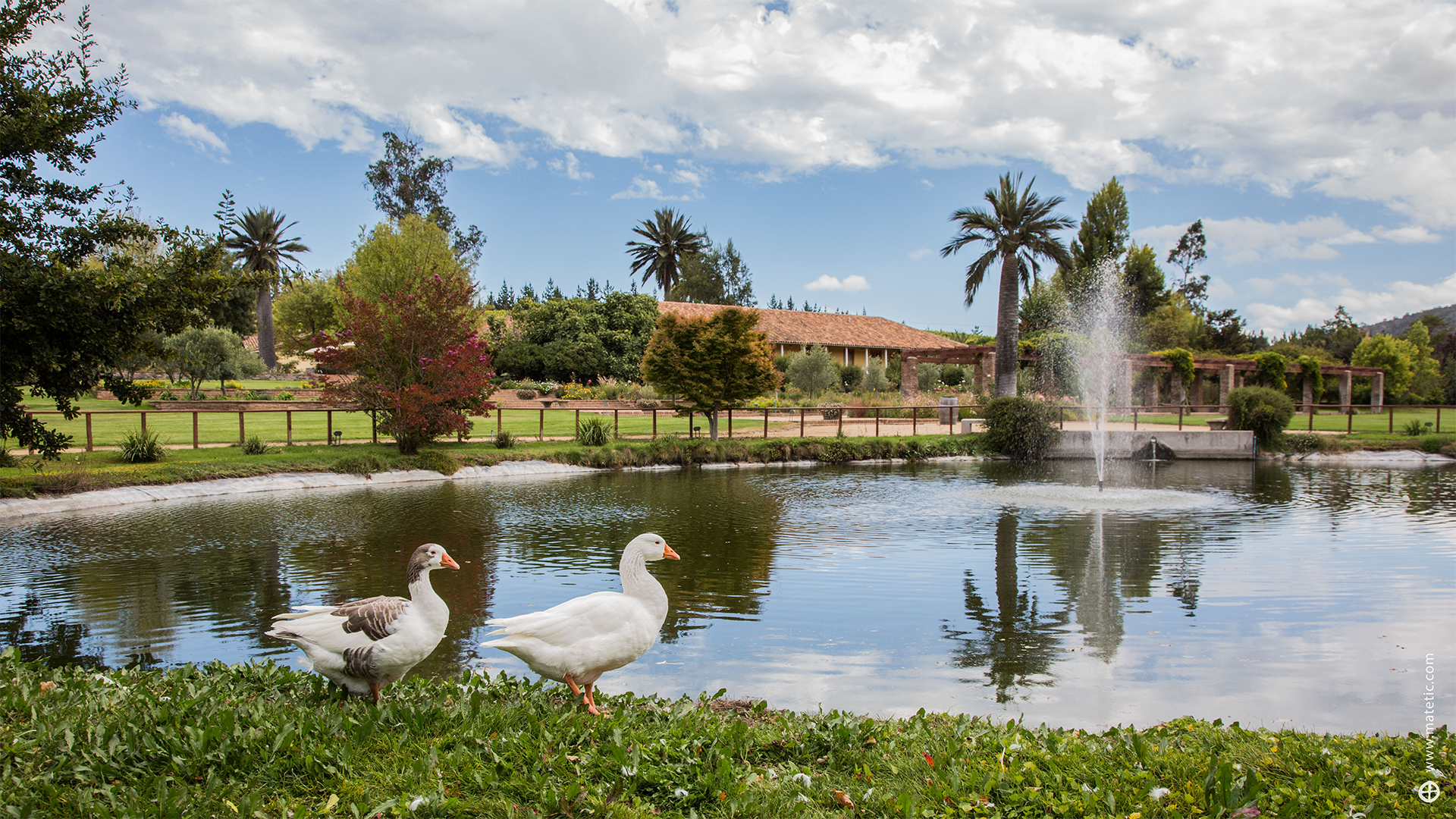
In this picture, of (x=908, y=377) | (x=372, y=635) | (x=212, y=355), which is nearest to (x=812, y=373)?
(x=908, y=377)

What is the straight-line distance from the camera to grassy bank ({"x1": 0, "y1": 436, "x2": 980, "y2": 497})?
14.4 metres

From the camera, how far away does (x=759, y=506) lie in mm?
14875

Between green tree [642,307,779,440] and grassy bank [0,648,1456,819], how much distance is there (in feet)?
63.9

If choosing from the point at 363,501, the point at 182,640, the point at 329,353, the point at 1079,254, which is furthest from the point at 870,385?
the point at 182,640

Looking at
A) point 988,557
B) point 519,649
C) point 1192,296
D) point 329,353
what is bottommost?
point 988,557

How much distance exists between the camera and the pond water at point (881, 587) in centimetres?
589

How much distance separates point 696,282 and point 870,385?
86.6 feet

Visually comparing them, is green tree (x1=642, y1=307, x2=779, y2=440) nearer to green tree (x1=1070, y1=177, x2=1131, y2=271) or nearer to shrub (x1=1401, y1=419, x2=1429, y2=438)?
shrub (x1=1401, y1=419, x2=1429, y2=438)

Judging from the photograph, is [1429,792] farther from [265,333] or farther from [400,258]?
[265,333]

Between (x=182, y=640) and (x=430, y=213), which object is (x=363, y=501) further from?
(x=430, y=213)

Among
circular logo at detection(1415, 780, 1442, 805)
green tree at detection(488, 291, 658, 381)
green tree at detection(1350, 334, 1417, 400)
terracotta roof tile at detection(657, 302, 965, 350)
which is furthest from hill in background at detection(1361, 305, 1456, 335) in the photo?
circular logo at detection(1415, 780, 1442, 805)

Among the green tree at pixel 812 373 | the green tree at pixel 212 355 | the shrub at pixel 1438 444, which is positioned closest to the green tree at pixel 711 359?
the green tree at pixel 812 373

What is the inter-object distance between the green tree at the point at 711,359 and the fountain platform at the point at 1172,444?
954cm

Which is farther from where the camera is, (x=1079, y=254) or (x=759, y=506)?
(x=1079, y=254)
